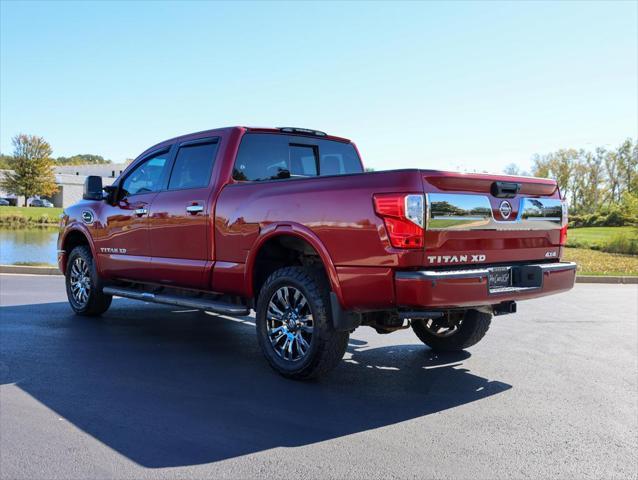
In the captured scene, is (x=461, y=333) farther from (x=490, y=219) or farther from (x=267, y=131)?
(x=267, y=131)

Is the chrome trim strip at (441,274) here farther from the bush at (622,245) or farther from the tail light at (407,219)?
the bush at (622,245)

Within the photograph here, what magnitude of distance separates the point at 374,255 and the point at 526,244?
145 cm

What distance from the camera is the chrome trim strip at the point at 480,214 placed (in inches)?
174

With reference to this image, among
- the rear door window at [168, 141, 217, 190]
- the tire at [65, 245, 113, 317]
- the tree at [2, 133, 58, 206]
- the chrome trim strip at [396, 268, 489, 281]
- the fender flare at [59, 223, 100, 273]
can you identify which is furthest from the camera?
the tree at [2, 133, 58, 206]

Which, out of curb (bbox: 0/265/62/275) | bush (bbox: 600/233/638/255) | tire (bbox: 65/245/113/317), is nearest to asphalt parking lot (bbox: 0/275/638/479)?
tire (bbox: 65/245/113/317)

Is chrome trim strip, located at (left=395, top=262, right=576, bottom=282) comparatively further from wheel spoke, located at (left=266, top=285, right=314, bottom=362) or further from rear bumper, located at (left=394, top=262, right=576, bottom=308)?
wheel spoke, located at (left=266, top=285, right=314, bottom=362)

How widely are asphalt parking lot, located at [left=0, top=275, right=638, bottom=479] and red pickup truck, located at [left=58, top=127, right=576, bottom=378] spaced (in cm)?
49

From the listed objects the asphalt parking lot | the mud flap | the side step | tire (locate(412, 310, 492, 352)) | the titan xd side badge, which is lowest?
the asphalt parking lot

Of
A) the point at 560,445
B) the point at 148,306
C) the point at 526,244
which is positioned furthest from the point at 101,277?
the point at 560,445

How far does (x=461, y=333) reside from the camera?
6.16 m

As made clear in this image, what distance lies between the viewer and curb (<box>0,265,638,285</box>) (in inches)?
549

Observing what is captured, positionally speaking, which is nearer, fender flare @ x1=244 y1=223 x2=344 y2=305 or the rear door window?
fender flare @ x1=244 y1=223 x2=344 y2=305

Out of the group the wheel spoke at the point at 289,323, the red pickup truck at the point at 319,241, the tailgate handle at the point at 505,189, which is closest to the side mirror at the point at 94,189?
the red pickup truck at the point at 319,241

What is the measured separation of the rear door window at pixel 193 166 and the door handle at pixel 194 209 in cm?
22
